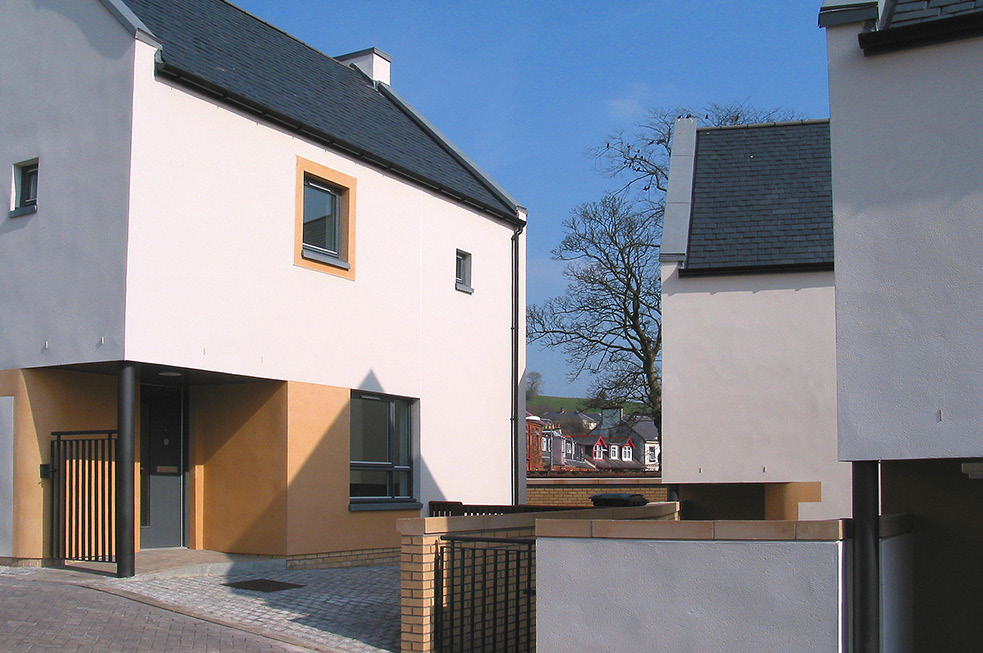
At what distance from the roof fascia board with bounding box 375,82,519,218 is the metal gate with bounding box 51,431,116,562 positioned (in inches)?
372

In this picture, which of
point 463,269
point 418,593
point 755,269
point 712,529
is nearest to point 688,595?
point 712,529

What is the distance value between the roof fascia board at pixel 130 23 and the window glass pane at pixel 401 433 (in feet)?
22.4

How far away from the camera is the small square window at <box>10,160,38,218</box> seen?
44.5 ft

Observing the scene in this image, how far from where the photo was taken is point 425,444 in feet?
55.3

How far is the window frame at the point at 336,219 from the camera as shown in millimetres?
14617

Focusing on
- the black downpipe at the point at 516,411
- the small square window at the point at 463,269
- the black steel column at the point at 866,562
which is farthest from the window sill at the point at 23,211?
the black steel column at the point at 866,562

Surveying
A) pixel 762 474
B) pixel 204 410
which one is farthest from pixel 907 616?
pixel 204 410

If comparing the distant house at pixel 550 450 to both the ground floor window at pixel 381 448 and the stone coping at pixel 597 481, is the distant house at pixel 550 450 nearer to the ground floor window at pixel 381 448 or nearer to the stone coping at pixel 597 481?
the stone coping at pixel 597 481

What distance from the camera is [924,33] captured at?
24.5ft

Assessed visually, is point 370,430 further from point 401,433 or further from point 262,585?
Answer: point 262,585

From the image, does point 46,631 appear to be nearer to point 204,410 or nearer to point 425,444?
point 204,410

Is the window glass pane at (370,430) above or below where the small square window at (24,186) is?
below

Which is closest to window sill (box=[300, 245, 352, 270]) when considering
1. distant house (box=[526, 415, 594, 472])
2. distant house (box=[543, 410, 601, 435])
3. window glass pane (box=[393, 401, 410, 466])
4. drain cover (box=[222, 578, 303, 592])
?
window glass pane (box=[393, 401, 410, 466])

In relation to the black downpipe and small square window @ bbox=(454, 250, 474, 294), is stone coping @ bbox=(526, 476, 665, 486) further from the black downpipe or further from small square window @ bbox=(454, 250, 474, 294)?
small square window @ bbox=(454, 250, 474, 294)
